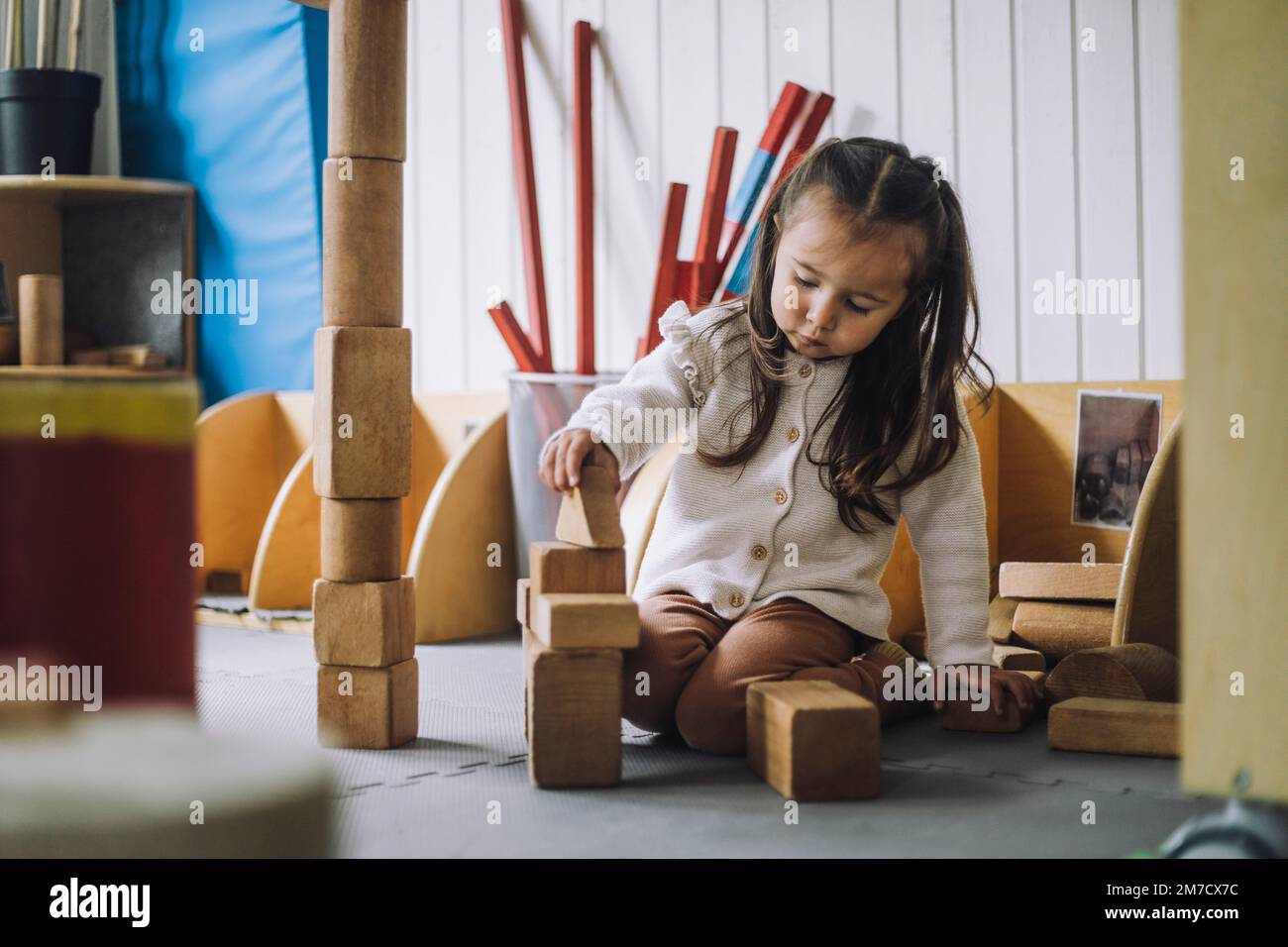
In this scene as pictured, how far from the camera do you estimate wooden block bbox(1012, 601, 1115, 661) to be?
4.52 ft

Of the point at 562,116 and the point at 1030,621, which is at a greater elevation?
the point at 562,116

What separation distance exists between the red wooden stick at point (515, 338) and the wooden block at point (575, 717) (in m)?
1.09

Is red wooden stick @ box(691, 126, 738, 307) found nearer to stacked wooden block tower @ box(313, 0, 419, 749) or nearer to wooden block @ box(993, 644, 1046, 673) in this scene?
wooden block @ box(993, 644, 1046, 673)

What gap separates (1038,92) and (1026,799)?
1.12 metres

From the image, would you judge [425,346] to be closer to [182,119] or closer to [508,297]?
[508,297]

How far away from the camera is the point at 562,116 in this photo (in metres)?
2.18

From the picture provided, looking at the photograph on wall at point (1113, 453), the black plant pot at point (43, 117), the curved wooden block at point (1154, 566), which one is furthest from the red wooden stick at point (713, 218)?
the black plant pot at point (43, 117)

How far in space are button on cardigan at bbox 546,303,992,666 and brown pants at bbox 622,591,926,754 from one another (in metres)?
0.03

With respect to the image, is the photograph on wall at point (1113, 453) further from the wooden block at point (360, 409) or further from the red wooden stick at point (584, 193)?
the wooden block at point (360, 409)

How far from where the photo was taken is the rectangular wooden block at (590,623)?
2.97 ft

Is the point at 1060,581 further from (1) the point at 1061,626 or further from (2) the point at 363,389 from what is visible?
(2) the point at 363,389

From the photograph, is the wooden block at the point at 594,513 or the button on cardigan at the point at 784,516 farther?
the button on cardigan at the point at 784,516
